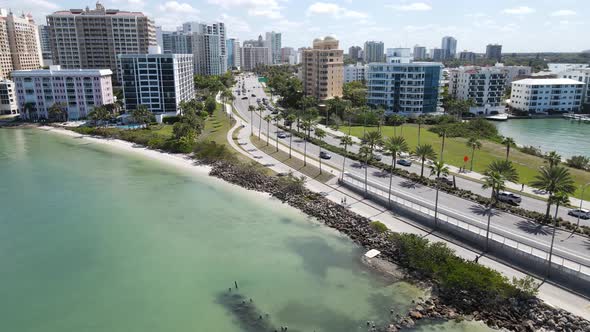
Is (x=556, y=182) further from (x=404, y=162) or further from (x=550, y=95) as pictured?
(x=550, y=95)

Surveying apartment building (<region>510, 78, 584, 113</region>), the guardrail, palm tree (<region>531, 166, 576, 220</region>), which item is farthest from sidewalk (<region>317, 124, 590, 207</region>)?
apartment building (<region>510, 78, 584, 113</region>)

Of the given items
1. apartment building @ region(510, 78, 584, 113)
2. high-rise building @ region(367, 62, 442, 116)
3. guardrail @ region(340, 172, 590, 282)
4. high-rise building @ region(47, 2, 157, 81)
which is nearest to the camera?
guardrail @ region(340, 172, 590, 282)

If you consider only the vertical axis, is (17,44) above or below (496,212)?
above

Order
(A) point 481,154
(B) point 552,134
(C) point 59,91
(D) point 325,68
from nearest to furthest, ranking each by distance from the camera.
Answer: (A) point 481,154 → (B) point 552,134 → (C) point 59,91 → (D) point 325,68

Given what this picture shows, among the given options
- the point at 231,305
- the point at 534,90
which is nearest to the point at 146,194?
the point at 231,305

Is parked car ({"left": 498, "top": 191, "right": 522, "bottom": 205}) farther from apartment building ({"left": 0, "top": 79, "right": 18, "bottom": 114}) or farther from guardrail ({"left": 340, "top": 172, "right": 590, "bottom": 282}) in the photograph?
apartment building ({"left": 0, "top": 79, "right": 18, "bottom": 114})

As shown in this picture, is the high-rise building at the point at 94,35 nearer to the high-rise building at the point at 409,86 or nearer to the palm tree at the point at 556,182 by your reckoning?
the high-rise building at the point at 409,86

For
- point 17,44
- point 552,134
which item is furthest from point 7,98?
point 552,134

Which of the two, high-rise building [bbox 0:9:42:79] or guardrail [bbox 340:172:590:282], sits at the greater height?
high-rise building [bbox 0:9:42:79]
